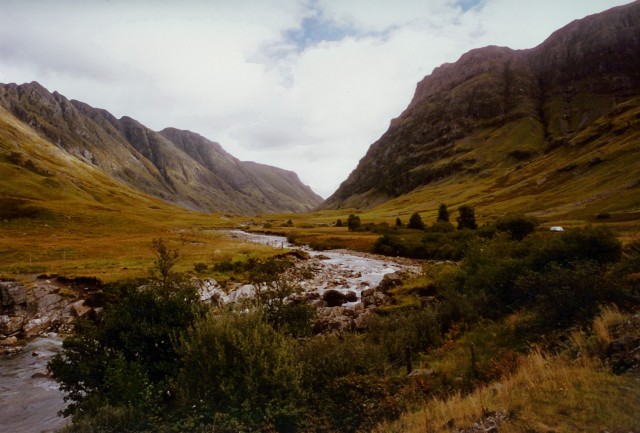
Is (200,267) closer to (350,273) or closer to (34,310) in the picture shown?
(34,310)

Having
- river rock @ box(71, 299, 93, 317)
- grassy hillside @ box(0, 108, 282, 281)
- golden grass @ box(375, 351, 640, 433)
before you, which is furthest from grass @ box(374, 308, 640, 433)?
grassy hillside @ box(0, 108, 282, 281)

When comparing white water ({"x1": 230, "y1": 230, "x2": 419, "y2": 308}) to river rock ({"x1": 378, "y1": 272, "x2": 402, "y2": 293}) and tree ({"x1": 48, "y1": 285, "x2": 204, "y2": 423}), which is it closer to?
river rock ({"x1": 378, "y1": 272, "x2": 402, "y2": 293})

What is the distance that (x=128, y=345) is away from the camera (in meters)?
15.8

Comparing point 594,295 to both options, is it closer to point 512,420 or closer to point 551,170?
point 512,420

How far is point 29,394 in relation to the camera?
1945 cm

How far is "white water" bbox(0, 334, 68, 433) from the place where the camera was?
54.5 ft

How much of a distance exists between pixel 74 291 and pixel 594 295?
40596mm

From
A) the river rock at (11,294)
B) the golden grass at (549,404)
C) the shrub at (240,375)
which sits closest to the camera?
the golden grass at (549,404)

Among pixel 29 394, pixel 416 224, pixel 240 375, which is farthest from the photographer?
pixel 416 224

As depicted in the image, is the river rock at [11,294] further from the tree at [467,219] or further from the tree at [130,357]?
the tree at [467,219]

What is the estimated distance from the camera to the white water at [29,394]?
16.6 m

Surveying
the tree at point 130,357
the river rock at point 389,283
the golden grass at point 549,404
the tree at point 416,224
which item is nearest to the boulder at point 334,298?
the river rock at point 389,283

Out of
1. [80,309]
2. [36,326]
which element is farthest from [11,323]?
[80,309]

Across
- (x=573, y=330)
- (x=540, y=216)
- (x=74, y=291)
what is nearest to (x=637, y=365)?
(x=573, y=330)
